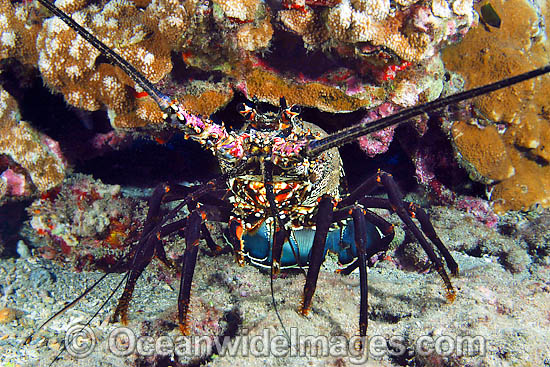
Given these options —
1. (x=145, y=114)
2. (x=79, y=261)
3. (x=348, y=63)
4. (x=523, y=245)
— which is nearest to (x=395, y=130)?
(x=348, y=63)

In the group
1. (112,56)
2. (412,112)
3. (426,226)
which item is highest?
(112,56)

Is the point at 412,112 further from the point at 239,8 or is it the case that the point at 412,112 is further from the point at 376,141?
the point at 376,141

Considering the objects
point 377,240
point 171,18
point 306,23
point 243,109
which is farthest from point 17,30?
point 377,240

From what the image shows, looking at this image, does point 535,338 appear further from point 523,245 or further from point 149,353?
point 149,353

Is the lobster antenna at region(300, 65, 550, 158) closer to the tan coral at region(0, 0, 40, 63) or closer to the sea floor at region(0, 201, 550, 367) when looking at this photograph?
the sea floor at region(0, 201, 550, 367)

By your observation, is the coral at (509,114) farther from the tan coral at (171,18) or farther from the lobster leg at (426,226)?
the tan coral at (171,18)
